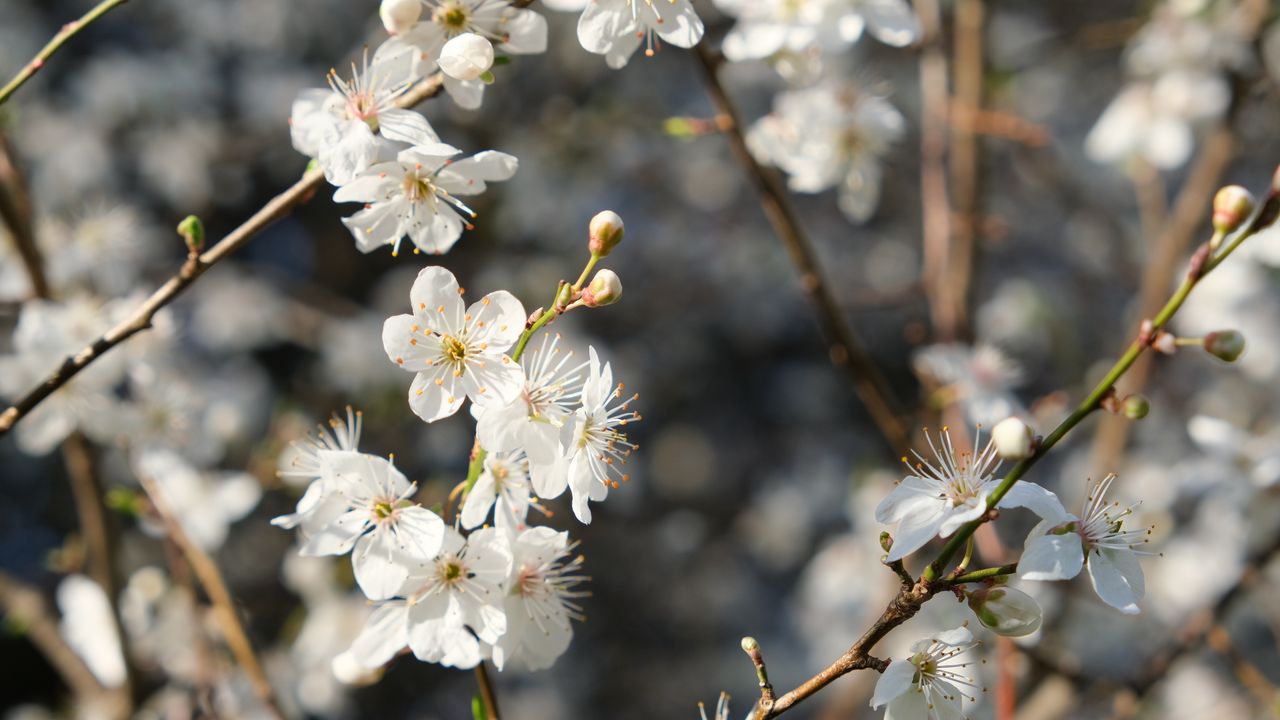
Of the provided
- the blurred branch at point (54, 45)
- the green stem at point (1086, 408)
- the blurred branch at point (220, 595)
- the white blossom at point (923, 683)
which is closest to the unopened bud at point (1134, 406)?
the green stem at point (1086, 408)

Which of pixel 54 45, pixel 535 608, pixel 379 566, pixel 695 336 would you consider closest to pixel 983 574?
pixel 535 608

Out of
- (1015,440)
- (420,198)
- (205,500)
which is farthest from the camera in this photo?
(205,500)

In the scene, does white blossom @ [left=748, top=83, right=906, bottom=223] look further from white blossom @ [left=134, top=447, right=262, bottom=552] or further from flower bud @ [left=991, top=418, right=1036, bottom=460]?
white blossom @ [left=134, top=447, right=262, bottom=552]

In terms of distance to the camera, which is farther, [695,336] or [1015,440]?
[695,336]

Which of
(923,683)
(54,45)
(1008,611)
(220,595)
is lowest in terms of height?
(220,595)

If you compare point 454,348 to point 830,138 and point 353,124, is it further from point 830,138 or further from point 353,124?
point 830,138

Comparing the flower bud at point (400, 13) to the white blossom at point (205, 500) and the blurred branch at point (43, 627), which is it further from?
the blurred branch at point (43, 627)
